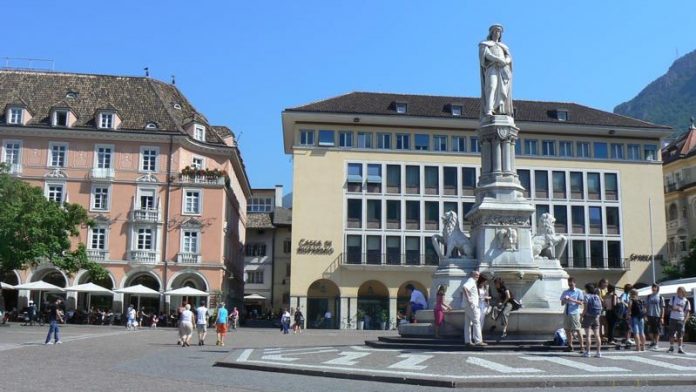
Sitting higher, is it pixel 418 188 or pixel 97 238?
pixel 418 188

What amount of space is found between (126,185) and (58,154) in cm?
525

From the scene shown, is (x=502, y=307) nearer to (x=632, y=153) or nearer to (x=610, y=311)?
(x=610, y=311)

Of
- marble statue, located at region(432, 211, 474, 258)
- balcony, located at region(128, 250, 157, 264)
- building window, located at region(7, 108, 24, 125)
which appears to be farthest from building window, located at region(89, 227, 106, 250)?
marble statue, located at region(432, 211, 474, 258)

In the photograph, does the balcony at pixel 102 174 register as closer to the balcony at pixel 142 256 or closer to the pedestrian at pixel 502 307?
the balcony at pixel 142 256

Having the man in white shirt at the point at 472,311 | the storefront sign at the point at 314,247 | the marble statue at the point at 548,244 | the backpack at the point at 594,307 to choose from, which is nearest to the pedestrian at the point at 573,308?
the backpack at the point at 594,307

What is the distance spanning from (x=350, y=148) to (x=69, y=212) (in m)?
21.4

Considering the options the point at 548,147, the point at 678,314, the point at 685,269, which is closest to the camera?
the point at 678,314

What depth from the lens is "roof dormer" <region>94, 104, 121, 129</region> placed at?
5250 centimetres

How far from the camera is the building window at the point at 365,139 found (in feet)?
184

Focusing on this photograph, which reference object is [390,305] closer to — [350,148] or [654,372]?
[350,148]

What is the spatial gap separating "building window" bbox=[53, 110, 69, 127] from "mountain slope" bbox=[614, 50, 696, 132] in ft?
377

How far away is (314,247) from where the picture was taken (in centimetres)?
5434

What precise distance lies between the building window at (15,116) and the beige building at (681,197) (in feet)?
173

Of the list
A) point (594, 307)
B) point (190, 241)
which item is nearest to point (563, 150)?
point (190, 241)
